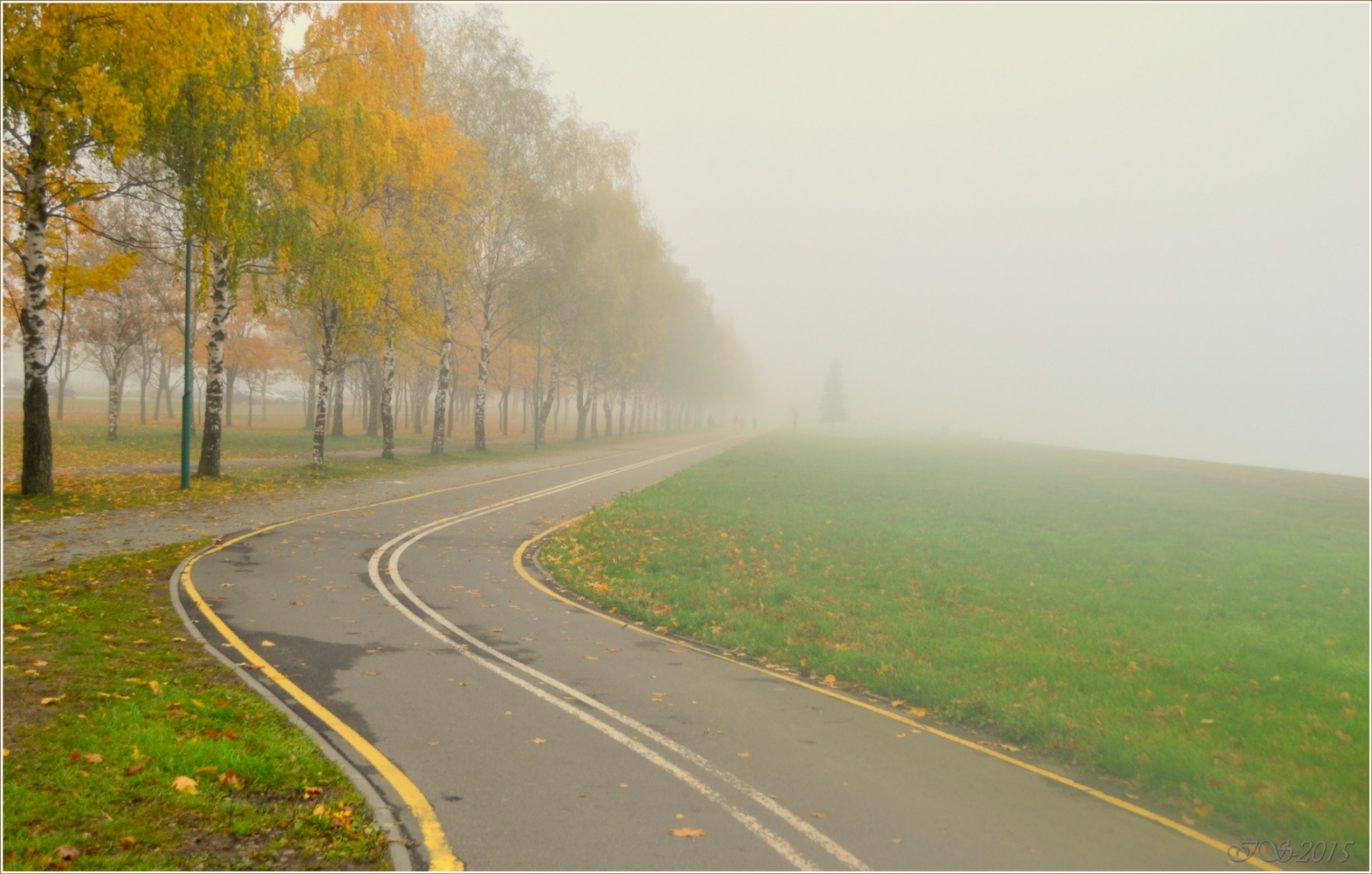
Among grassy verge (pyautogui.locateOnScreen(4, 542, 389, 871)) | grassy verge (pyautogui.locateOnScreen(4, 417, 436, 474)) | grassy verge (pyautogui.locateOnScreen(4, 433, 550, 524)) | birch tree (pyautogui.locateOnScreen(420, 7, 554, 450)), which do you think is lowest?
grassy verge (pyautogui.locateOnScreen(4, 542, 389, 871))

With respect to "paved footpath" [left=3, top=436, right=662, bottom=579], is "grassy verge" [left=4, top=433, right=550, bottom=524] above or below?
above

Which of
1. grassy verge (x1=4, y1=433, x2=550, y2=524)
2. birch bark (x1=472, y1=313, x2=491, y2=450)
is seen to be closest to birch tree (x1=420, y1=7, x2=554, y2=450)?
birch bark (x1=472, y1=313, x2=491, y2=450)

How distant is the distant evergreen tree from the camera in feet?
426

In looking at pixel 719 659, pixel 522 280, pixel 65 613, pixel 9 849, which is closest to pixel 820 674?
pixel 719 659

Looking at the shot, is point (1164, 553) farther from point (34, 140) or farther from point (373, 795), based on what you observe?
point (34, 140)

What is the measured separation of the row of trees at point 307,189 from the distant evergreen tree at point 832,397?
84.3m

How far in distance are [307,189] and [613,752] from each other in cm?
1894

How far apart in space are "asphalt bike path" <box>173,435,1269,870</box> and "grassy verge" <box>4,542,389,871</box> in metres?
0.39

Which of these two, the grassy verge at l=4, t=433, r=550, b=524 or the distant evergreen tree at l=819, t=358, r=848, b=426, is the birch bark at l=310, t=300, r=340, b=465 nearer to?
the grassy verge at l=4, t=433, r=550, b=524

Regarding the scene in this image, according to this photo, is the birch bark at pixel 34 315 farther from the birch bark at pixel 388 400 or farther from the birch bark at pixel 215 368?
the birch bark at pixel 388 400

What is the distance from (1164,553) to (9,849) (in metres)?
18.3

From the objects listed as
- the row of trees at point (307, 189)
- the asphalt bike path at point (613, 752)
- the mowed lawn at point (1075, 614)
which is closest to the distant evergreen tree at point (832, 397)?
the row of trees at point (307, 189)

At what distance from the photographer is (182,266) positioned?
18594mm

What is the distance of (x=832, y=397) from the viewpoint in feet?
429
